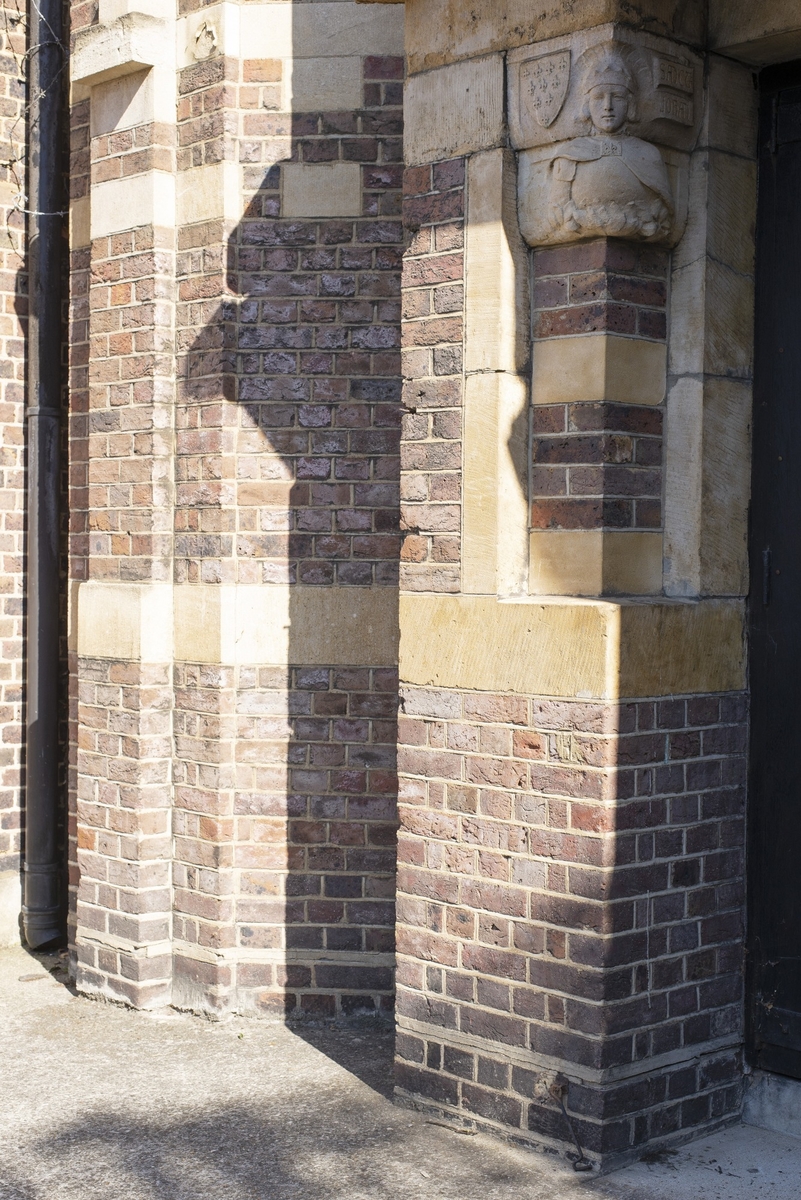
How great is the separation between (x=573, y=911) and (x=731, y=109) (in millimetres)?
2483

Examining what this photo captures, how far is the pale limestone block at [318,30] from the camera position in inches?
204

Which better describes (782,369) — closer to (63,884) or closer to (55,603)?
(55,603)

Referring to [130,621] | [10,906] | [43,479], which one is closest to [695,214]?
[130,621]

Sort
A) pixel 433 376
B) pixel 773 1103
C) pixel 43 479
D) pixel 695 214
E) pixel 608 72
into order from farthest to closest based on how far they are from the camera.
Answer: pixel 43 479 < pixel 433 376 < pixel 773 1103 < pixel 695 214 < pixel 608 72

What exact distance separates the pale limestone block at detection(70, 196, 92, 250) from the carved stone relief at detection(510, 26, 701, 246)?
240 cm

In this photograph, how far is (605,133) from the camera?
400 cm

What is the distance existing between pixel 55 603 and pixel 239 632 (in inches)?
57.6

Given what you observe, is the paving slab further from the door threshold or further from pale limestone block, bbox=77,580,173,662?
pale limestone block, bbox=77,580,173,662

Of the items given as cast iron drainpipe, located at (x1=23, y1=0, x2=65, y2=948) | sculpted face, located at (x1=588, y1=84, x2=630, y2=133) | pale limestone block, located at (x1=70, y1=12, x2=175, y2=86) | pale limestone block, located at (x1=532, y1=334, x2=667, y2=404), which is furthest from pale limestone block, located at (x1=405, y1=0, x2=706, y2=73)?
cast iron drainpipe, located at (x1=23, y1=0, x2=65, y2=948)

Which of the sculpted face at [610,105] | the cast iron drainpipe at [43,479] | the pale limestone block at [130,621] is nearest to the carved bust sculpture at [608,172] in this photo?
the sculpted face at [610,105]

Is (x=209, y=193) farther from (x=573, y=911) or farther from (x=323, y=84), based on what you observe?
(x=573, y=911)

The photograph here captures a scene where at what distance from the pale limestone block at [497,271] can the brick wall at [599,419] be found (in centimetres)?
6

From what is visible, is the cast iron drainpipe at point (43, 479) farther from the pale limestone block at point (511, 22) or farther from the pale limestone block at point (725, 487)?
the pale limestone block at point (725, 487)

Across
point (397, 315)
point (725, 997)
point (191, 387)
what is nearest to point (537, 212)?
point (397, 315)
